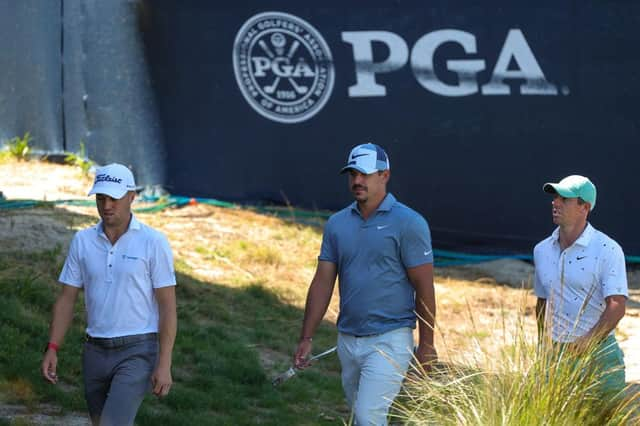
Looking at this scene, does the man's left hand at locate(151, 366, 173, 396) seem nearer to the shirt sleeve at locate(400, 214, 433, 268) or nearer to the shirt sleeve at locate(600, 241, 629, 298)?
the shirt sleeve at locate(400, 214, 433, 268)

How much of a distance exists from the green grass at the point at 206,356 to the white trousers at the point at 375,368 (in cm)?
167

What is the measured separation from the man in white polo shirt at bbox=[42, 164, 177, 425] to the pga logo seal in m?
6.94

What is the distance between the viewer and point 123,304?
18.6 ft

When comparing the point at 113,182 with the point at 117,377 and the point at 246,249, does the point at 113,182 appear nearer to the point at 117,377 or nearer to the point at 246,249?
the point at 117,377

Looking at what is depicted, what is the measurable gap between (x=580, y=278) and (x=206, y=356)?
3.61 m

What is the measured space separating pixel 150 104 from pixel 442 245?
3.57m

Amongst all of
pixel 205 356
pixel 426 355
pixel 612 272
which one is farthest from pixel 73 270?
pixel 205 356

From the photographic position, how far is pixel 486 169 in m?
12.4

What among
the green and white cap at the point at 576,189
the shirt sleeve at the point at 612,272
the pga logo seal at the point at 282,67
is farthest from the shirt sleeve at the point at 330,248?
the pga logo seal at the point at 282,67

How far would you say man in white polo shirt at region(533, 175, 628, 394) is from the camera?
5.82m

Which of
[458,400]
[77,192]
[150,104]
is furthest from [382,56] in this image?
[458,400]

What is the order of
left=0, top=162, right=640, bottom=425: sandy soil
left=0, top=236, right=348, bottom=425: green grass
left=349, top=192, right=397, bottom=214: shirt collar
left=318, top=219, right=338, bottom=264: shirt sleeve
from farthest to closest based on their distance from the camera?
left=0, top=162, right=640, bottom=425: sandy soil < left=0, top=236, right=348, bottom=425: green grass < left=318, top=219, right=338, bottom=264: shirt sleeve < left=349, top=192, right=397, bottom=214: shirt collar

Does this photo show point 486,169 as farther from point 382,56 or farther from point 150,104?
point 150,104

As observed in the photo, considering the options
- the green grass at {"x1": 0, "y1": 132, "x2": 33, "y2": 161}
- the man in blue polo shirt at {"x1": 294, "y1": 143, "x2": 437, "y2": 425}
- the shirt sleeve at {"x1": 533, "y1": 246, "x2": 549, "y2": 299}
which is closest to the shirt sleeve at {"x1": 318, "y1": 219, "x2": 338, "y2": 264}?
the man in blue polo shirt at {"x1": 294, "y1": 143, "x2": 437, "y2": 425}
